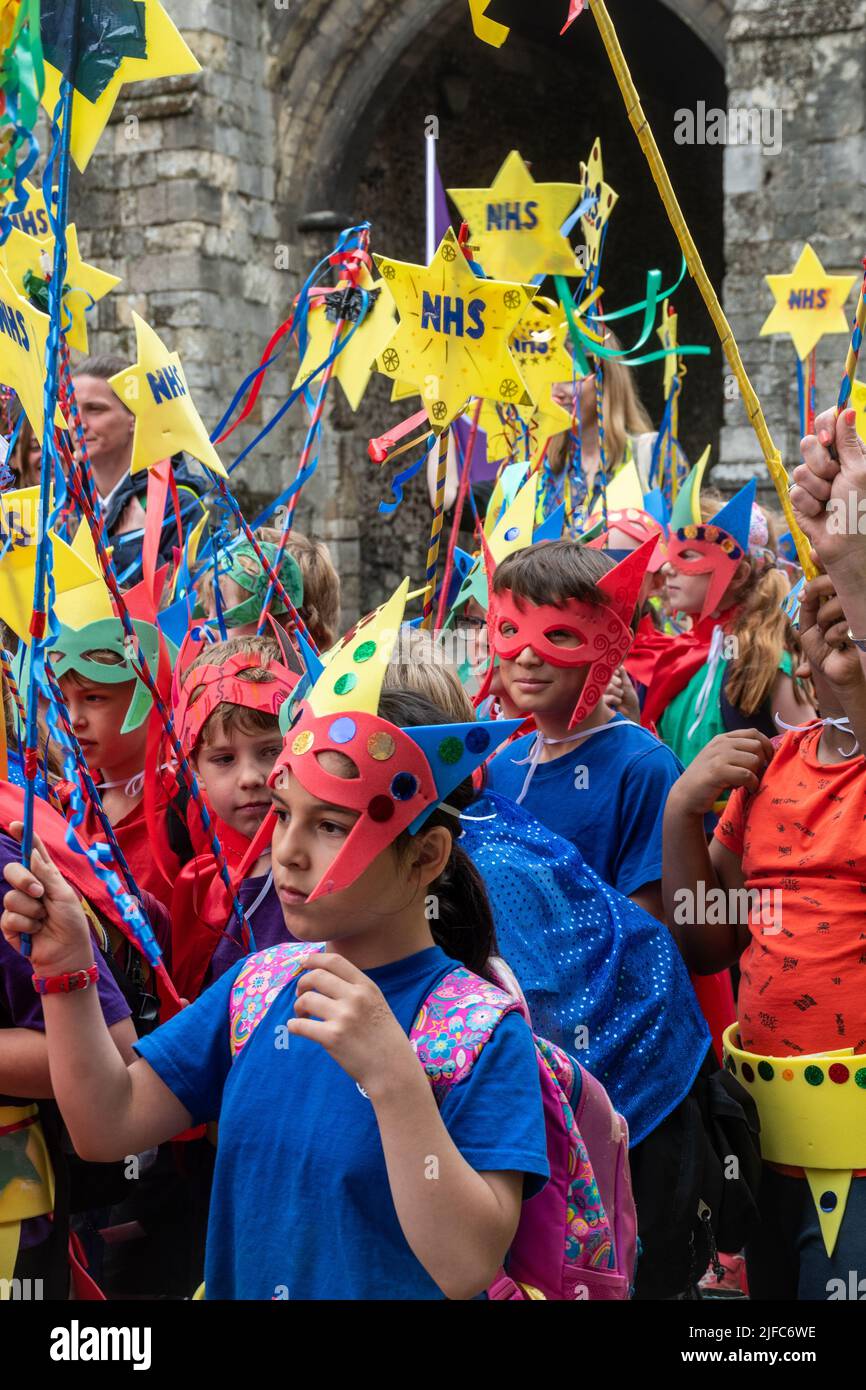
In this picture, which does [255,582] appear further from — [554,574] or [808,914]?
[808,914]

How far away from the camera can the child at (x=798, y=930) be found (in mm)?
2260

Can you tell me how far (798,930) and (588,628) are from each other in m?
0.66

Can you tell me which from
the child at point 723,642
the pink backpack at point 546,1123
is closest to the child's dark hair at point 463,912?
the pink backpack at point 546,1123

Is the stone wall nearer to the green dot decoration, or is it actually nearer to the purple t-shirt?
the purple t-shirt

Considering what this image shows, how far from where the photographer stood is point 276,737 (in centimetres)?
259

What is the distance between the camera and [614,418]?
203 inches

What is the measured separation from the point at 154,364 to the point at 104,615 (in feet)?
1.80

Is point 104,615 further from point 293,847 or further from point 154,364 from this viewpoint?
point 293,847

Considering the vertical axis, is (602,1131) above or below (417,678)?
below

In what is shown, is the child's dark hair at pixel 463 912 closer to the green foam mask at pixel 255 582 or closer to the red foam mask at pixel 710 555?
the green foam mask at pixel 255 582

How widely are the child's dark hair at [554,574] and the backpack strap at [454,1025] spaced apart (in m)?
1.22

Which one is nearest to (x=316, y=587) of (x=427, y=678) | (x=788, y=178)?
(x=427, y=678)

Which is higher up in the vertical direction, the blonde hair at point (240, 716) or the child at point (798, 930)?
the blonde hair at point (240, 716)
